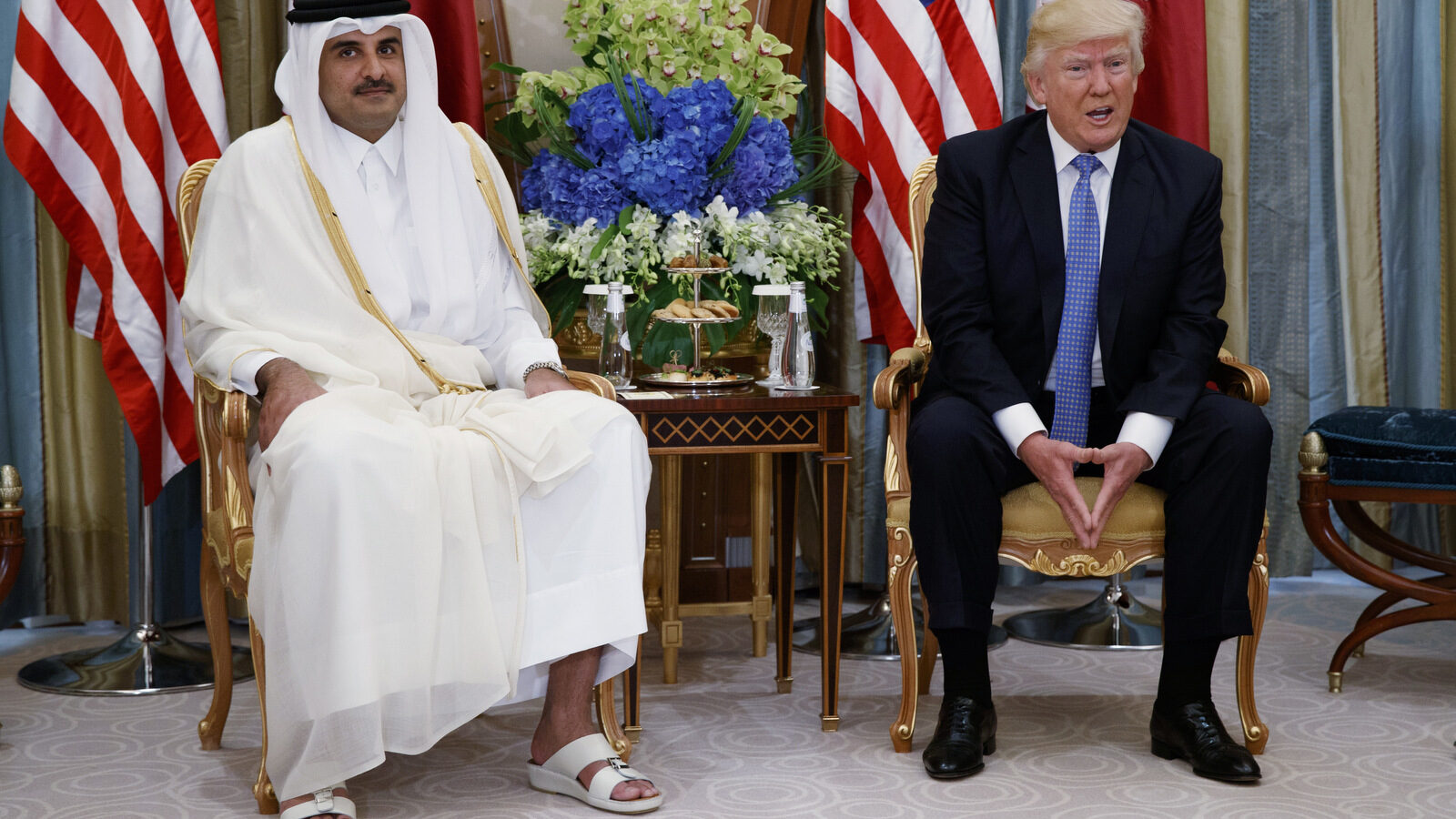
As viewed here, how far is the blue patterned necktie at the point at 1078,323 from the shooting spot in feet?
9.37

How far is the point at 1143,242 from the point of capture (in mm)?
2863

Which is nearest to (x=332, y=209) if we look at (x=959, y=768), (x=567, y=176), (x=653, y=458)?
(x=567, y=176)

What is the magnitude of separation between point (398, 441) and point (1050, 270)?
141 centimetres

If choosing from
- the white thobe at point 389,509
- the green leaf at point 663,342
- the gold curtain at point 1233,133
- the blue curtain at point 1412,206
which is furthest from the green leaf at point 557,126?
the blue curtain at point 1412,206

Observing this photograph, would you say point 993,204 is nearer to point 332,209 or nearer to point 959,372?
point 959,372

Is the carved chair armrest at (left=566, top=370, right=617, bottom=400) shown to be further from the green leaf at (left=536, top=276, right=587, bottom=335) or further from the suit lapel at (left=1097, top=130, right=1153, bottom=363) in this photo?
the suit lapel at (left=1097, top=130, right=1153, bottom=363)

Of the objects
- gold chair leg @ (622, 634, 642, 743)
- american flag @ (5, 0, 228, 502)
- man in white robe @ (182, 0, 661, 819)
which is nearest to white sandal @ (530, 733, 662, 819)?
man in white robe @ (182, 0, 661, 819)

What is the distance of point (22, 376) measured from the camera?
374 cm

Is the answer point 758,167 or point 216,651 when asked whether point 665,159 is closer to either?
point 758,167

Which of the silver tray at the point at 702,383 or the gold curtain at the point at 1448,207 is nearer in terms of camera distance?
the silver tray at the point at 702,383

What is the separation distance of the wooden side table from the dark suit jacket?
0.92 ft

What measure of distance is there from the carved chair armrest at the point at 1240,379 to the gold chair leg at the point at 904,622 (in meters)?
0.78

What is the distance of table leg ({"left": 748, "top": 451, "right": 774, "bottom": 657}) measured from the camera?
348 cm

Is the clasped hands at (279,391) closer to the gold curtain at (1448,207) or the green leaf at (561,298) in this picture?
the green leaf at (561,298)
